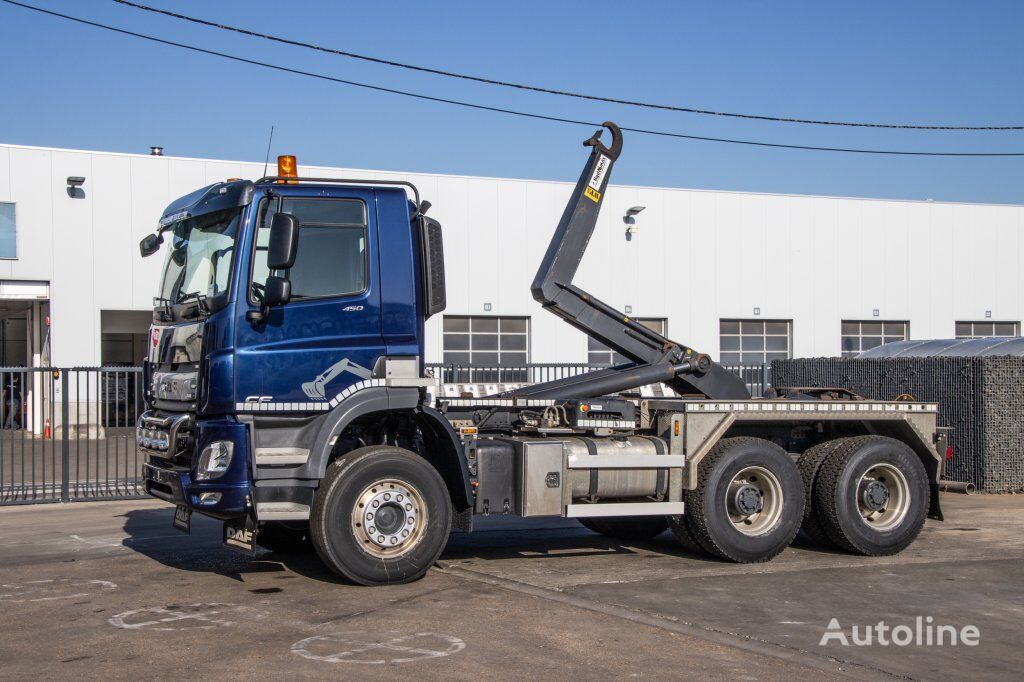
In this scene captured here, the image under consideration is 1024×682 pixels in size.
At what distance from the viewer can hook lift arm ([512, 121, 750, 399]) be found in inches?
401

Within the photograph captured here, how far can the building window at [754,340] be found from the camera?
30078 mm

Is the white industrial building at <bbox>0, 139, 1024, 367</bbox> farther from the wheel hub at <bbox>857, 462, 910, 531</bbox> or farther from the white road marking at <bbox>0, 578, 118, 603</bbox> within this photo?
the wheel hub at <bbox>857, 462, 910, 531</bbox>

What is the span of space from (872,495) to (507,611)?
430cm

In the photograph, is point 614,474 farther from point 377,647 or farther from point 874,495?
point 377,647

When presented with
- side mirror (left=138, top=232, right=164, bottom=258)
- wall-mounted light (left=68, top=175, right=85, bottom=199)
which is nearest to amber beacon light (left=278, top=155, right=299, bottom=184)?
side mirror (left=138, top=232, right=164, bottom=258)

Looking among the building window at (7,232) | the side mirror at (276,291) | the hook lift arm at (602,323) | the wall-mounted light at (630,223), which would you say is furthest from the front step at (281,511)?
the wall-mounted light at (630,223)

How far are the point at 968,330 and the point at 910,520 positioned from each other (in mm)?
24570

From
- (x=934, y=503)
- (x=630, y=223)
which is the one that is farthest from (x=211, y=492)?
(x=630, y=223)

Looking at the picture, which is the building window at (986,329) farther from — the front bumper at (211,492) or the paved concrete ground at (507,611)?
the front bumper at (211,492)

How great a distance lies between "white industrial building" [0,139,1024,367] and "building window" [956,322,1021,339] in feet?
0.22

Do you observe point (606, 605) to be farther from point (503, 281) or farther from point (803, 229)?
point (803, 229)

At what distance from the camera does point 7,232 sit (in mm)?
24328

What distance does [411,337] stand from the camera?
8.54m

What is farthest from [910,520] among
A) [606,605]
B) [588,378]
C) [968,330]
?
[968,330]
